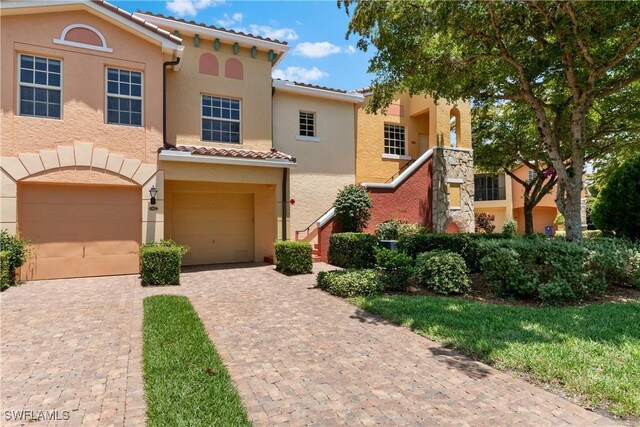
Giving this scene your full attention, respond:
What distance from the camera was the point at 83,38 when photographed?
10.6 meters

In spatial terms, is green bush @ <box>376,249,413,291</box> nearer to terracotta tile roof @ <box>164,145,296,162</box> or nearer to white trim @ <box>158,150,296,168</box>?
white trim @ <box>158,150,296,168</box>

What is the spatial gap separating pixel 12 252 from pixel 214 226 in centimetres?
647

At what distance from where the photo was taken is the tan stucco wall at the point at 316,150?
15.1 meters

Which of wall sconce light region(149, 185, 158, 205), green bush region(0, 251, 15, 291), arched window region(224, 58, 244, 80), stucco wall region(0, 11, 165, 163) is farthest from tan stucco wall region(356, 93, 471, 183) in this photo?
green bush region(0, 251, 15, 291)

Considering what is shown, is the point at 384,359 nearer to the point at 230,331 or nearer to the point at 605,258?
the point at 230,331

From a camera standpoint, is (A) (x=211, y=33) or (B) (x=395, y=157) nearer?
(A) (x=211, y=33)

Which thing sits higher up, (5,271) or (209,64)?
(209,64)

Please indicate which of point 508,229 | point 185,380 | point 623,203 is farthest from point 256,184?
point 508,229

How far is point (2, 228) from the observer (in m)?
9.69

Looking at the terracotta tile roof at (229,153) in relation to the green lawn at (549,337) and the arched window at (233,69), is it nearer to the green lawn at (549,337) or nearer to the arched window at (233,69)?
the arched window at (233,69)

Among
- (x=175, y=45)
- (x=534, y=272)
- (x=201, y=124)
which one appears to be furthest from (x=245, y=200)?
(x=534, y=272)

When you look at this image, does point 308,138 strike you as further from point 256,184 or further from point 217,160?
point 217,160

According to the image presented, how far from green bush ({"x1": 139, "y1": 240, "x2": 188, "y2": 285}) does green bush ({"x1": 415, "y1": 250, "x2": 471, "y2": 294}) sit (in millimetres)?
6588

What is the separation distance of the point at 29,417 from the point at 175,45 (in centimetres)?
1083
